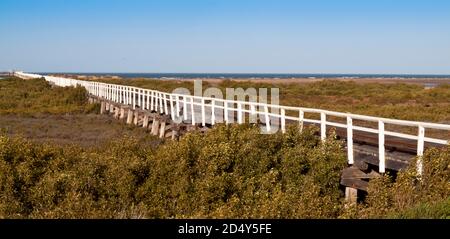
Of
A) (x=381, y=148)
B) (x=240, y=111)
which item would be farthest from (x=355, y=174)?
(x=240, y=111)

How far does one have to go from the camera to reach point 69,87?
173 feet

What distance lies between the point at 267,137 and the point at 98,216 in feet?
17.4

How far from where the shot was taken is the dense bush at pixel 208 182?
922cm

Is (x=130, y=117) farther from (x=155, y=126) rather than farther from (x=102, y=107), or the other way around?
(x=102, y=107)

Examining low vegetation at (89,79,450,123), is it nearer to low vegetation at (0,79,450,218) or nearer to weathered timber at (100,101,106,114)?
weathered timber at (100,101,106,114)

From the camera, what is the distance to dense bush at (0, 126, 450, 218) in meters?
9.22

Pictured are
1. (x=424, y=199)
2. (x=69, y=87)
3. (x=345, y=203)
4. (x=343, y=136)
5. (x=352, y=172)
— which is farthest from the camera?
(x=69, y=87)

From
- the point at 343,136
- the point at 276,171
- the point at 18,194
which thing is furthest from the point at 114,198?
the point at 343,136

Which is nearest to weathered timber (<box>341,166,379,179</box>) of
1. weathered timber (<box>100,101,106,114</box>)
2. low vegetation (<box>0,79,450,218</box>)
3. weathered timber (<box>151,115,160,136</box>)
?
low vegetation (<box>0,79,450,218</box>)

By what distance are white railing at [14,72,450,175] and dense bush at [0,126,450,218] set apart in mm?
547

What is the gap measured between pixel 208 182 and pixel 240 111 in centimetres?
667

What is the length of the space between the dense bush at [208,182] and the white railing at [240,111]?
55 centimetres

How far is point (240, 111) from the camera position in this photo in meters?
17.4
